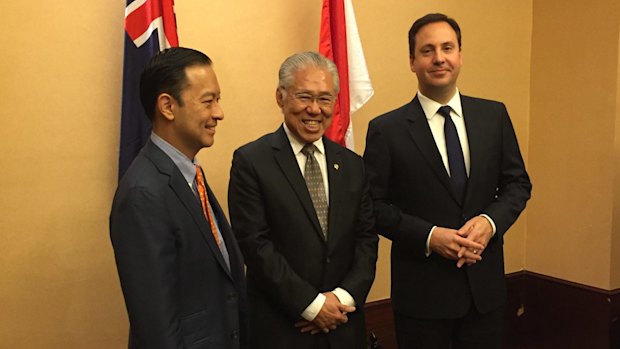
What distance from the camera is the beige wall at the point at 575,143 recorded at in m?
3.68

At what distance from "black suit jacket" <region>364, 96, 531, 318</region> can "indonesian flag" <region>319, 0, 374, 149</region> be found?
23.3 inches

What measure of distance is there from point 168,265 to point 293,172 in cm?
62

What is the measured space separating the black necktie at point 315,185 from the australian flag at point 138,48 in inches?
33.8

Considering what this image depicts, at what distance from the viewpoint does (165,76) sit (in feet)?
5.69

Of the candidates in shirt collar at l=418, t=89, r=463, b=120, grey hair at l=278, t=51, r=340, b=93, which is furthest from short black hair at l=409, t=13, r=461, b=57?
grey hair at l=278, t=51, r=340, b=93

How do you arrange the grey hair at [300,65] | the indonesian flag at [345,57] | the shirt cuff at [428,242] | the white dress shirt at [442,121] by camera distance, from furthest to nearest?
the indonesian flag at [345,57] < the white dress shirt at [442,121] < the shirt cuff at [428,242] < the grey hair at [300,65]

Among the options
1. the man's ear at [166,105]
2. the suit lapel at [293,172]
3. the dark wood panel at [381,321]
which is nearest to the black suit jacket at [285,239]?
the suit lapel at [293,172]

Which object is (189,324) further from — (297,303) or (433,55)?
(433,55)

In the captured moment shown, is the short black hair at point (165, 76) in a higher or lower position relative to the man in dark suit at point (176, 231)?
higher

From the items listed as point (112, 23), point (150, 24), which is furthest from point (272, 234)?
point (112, 23)

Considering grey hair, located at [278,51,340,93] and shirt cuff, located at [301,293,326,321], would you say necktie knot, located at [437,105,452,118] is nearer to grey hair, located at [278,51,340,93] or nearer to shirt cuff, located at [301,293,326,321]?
grey hair, located at [278,51,340,93]

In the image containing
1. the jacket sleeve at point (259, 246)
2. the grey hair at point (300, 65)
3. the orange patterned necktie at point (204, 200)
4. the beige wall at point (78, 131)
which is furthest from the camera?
the beige wall at point (78, 131)

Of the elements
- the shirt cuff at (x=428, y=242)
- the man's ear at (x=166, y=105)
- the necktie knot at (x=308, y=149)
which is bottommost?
the shirt cuff at (x=428, y=242)

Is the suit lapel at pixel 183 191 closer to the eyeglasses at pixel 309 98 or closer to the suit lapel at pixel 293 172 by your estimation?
the suit lapel at pixel 293 172
